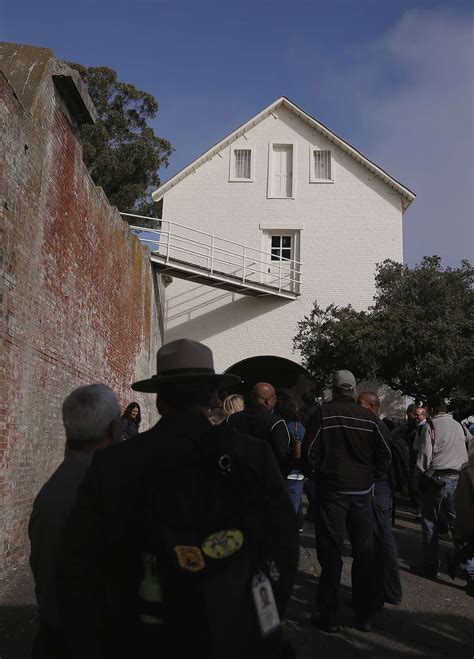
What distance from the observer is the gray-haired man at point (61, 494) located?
2406mm

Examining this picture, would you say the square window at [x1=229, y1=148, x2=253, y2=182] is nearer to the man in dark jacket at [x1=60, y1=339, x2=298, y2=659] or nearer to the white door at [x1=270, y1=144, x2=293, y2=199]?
the white door at [x1=270, y1=144, x2=293, y2=199]

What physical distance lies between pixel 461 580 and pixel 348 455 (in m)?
2.86

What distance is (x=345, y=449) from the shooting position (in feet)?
16.6

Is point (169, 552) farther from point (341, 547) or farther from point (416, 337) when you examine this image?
→ point (416, 337)

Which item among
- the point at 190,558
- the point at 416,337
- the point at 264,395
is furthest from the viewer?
the point at 416,337

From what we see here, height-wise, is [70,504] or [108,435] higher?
[108,435]

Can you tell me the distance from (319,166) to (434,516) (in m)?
17.9

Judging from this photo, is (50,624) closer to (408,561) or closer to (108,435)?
(108,435)

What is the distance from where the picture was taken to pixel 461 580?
6.85 metres

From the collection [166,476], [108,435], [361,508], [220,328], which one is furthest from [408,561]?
[220,328]

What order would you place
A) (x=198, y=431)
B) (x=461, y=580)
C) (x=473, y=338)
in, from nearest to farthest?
(x=198, y=431), (x=461, y=580), (x=473, y=338)

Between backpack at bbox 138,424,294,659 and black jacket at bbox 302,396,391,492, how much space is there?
2.98 meters

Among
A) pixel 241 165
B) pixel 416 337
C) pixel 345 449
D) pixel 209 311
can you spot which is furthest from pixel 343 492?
pixel 241 165

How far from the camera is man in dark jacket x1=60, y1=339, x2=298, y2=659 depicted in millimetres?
1912
